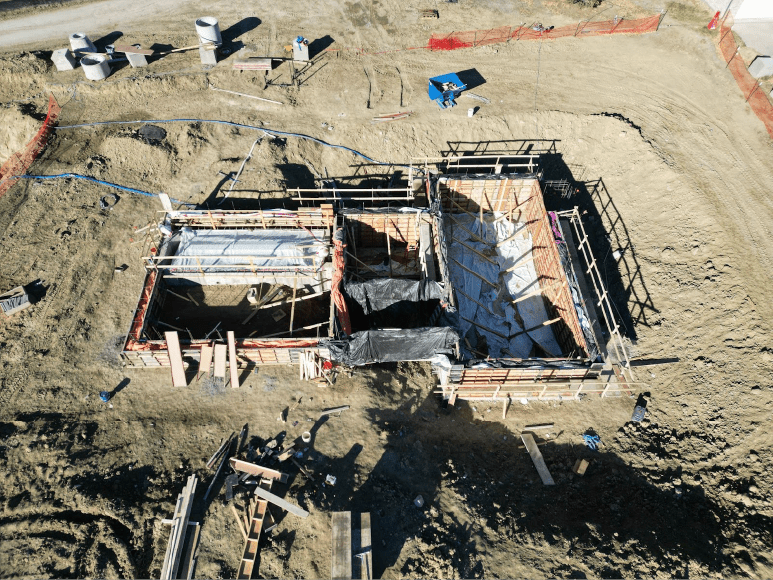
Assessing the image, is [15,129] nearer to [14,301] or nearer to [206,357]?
[14,301]

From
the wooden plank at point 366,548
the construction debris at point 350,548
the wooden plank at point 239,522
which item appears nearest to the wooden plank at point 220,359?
the wooden plank at point 239,522

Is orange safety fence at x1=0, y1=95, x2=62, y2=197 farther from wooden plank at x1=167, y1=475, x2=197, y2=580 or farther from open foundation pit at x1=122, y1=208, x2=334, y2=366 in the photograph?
wooden plank at x1=167, y1=475, x2=197, y2=580

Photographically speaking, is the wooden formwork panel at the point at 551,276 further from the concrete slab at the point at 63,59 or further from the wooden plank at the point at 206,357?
the concrete slab at the point at 63,59

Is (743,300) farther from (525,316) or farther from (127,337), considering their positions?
(127,337)

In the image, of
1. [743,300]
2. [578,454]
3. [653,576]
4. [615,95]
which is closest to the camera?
[653,576]

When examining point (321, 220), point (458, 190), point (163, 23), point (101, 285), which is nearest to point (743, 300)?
point (458, 190)

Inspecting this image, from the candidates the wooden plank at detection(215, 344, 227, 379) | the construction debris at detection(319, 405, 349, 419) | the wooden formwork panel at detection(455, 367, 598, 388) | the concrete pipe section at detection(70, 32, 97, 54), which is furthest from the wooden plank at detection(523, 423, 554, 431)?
the concrete pipe section at detection(70, 32, 97, 54)
